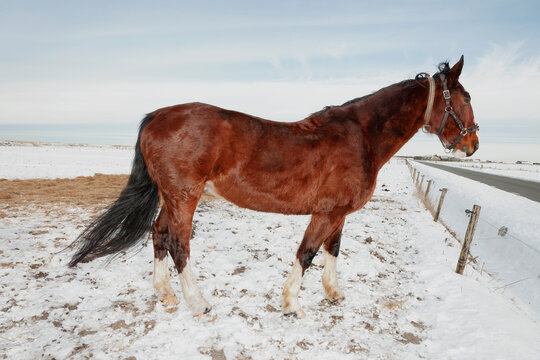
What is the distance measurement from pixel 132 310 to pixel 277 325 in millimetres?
1588

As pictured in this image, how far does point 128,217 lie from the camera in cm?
336

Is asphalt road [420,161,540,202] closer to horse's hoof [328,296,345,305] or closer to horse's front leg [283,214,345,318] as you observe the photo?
horse's hoof [328,296,345,305]

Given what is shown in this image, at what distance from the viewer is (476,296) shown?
3775 mm

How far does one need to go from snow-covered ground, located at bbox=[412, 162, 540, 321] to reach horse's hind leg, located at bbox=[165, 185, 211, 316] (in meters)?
5.31

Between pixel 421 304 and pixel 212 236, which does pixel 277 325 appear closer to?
pixel 421 304

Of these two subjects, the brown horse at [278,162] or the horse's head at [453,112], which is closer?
the brown horse at [278,162]

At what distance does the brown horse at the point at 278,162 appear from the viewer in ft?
9.34

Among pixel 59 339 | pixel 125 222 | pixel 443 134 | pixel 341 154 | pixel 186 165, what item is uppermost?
pixel 443 134

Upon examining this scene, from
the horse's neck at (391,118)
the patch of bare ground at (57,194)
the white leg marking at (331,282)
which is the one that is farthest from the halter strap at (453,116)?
the patch of bare ground at (57,194)

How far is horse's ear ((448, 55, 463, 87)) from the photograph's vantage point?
3141mm

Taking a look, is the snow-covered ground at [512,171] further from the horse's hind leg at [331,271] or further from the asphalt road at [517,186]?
the horse's hind leg at [331,271]

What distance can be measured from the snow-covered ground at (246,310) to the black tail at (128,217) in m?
0.52

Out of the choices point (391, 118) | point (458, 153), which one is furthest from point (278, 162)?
point (458, 153)

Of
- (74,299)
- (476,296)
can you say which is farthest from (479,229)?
(74,299)
